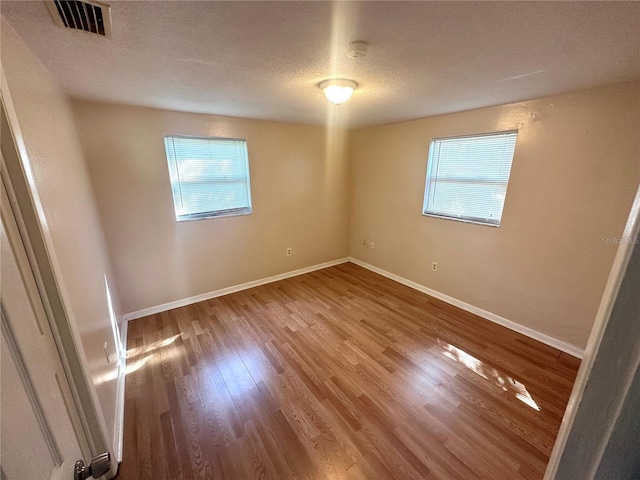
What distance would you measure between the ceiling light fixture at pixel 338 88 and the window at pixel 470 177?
1.59 m

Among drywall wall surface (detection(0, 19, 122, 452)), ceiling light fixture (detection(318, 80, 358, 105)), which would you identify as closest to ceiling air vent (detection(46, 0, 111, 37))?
drywall wall surface (detection(0, 19, 122, 452))

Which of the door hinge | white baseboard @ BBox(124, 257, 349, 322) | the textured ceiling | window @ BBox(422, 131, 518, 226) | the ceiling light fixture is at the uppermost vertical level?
the textured ceiling

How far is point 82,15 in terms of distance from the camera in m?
1.01

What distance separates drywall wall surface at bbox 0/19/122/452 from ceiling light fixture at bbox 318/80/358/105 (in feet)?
5.06

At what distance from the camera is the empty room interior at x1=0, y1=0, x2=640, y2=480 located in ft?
3.22

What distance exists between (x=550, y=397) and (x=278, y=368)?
2.01m

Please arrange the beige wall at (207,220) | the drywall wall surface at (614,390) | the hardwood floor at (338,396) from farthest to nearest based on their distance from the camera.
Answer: the beige wall at (207,220) < the hardwood floor at (338,396) < the drywall wall surface at (614,390)

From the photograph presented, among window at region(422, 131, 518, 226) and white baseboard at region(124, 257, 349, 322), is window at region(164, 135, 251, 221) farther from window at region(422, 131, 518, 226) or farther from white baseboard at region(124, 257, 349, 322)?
window at region(422, 131, 518, 226)

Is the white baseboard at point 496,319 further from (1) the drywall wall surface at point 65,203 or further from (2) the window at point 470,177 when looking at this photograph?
(1) the drywall wall surface at point 65,203

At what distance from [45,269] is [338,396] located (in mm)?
1779

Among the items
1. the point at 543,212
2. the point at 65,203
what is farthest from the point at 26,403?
the point at 543,212

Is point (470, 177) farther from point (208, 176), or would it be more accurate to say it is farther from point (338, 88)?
point (208, 176)

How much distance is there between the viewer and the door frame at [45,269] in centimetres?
83

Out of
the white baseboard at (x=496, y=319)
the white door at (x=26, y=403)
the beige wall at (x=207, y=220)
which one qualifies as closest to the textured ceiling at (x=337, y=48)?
the beige wall at (x=207, y=220)
